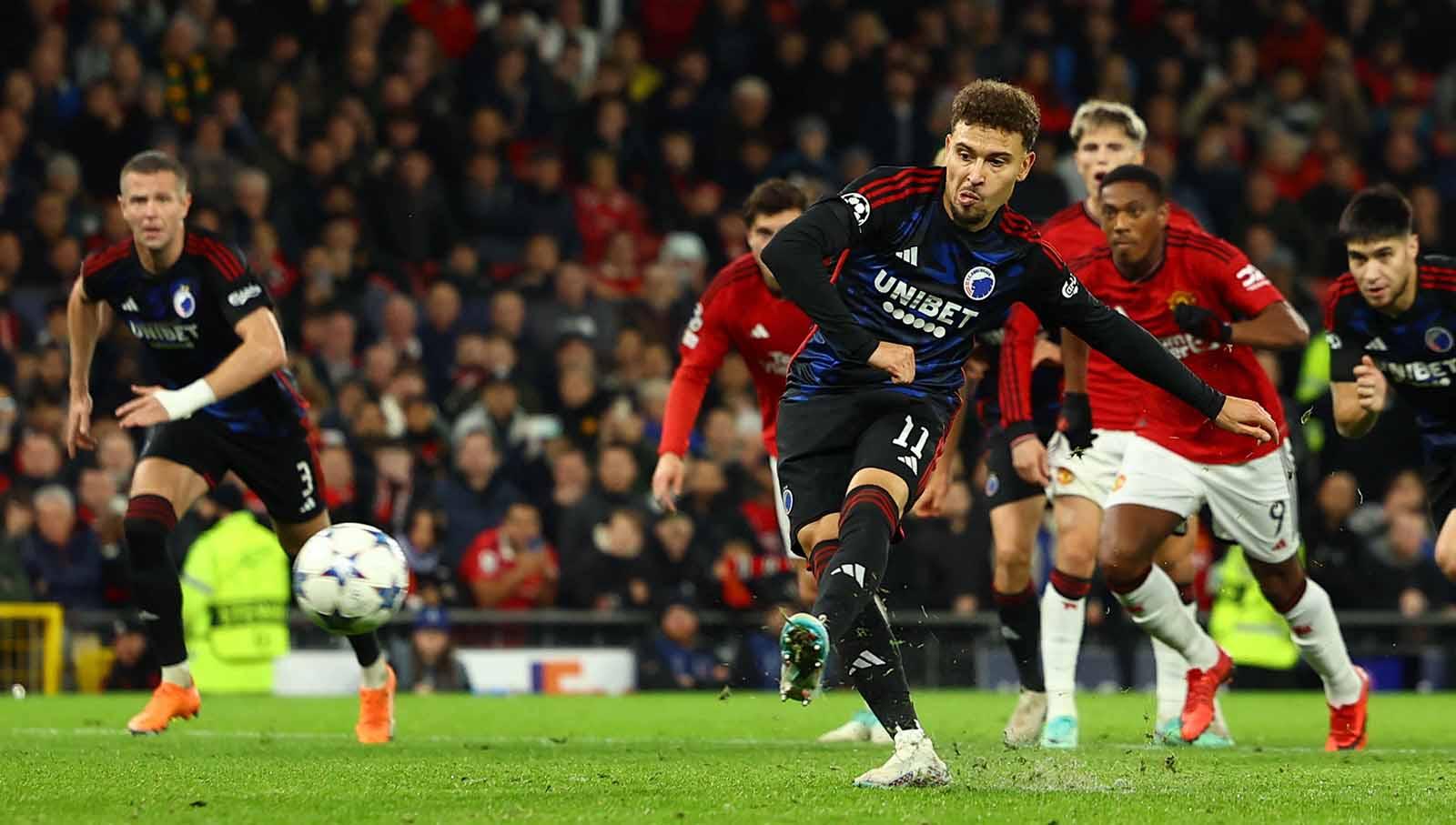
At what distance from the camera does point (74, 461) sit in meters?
14.8

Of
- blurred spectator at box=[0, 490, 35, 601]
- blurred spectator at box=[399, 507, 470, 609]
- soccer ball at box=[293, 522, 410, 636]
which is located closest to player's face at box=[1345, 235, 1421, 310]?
soccer ball at box=[293, 522, 410, 636]

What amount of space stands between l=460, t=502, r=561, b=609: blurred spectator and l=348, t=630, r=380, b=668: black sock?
553 cm

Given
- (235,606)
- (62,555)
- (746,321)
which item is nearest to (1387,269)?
(746,321)

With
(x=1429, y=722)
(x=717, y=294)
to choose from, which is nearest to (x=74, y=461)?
(x=717, y=294)

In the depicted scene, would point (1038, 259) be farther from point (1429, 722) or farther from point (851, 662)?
point (1429, 722)

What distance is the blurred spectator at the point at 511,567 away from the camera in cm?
1497

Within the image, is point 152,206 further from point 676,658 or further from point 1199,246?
point 676,658

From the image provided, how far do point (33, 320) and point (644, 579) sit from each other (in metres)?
4.86

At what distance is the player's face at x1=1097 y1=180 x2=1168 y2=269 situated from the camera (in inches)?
348

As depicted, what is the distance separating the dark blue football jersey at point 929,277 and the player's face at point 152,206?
3.50 metres

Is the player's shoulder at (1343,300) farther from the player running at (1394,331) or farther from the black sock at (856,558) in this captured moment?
the black sock at (856,558)

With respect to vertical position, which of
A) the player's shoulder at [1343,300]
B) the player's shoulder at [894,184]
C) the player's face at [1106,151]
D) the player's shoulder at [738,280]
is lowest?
the player's shoulder at [1343,300]

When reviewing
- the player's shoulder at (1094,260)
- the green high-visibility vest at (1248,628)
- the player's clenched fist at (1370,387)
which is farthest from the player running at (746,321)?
the green high-visibility vest at (1248,628)

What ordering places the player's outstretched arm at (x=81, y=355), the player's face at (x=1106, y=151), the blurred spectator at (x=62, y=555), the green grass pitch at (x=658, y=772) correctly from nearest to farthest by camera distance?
the green grass pitch at (x=658, y=772), the player's outstretched arm at (x=81, y=355), the player's face at (x=1106, y=151), the blurred spectator at (x=62, y=555)
